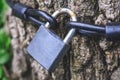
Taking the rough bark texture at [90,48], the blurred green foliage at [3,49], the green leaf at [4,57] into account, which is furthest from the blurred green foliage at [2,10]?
the rough bark texture at [90,48]

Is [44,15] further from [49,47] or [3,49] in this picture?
[3,49]

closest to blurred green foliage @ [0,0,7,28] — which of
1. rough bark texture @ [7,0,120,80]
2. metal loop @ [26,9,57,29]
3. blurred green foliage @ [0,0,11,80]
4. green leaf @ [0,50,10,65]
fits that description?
blurred green foliage @ [0,0,11,80]

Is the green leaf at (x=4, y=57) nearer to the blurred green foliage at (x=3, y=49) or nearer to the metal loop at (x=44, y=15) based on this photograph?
the blurred green foliage at (x=3, y=49)

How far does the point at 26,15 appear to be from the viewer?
1.25 metres

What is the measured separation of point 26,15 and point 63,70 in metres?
0.26

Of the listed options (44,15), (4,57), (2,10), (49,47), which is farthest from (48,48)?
(2,10)

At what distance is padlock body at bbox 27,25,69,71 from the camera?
41.2 inches

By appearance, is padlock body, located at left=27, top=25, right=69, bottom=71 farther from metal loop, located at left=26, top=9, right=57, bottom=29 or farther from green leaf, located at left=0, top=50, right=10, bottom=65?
green leaf, located at left=0, top=50, right=10, bottom=65

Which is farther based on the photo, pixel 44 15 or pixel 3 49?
pixel 3 49

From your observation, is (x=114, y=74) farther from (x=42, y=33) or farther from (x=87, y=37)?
(x=42, y=33)

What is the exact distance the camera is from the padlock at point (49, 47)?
1.05 m

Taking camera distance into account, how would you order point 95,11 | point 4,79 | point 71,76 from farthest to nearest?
1. point 4,79
2. point 71,76
3. point 95,11

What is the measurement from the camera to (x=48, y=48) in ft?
3.50

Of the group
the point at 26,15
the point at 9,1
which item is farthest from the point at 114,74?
the point at 9,1
